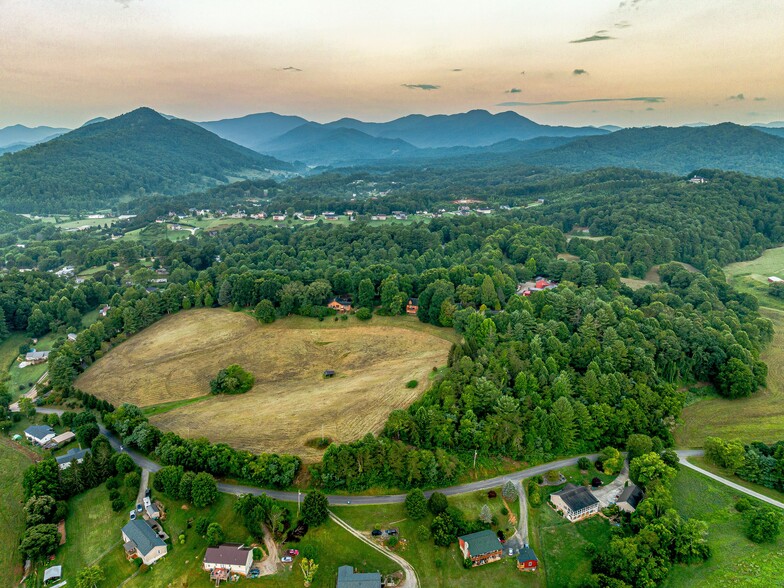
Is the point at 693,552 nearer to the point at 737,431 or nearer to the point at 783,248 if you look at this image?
the point at 737,431

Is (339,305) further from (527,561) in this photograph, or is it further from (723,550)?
(723,550)

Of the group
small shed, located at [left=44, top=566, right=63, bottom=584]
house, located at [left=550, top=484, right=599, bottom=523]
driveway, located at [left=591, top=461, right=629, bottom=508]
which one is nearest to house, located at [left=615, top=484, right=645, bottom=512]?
driveway, located at [left=591, top=461, right=629, bottom=508]

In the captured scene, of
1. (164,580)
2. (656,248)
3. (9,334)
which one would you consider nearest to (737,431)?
(164,580)

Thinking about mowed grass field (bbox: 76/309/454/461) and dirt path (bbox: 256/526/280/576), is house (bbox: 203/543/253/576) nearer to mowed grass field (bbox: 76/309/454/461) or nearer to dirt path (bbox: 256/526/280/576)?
dirt path (bbox: 256/526/280/576)

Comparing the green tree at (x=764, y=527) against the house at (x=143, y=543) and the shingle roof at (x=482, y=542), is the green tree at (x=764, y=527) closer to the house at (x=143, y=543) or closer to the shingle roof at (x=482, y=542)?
the shingle roof at (x=482, y=542)

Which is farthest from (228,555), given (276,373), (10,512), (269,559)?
(276,373)

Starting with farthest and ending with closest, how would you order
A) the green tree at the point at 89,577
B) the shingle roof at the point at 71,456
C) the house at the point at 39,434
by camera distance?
the house at the point at 39,434 → the shingle roof at the point at 71,456 → the green tree at the point at 89,577

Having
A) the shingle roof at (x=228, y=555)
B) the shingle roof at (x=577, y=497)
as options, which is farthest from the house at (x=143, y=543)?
the shingle roof at (x=577, y=497)
